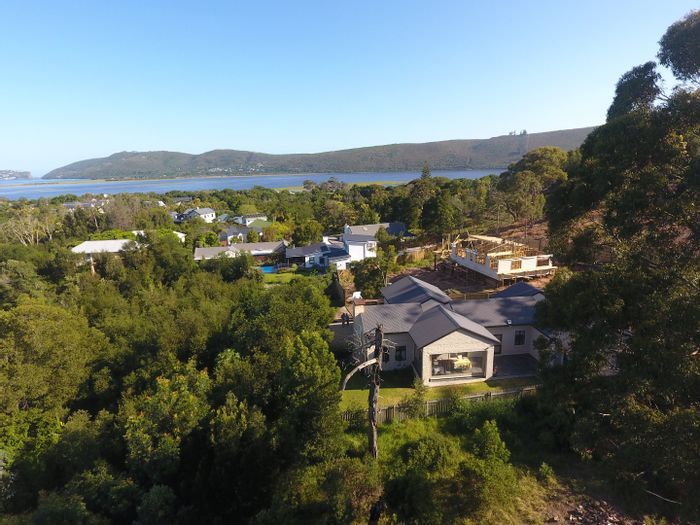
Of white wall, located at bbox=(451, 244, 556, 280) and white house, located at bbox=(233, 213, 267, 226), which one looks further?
white house, located at bbox=(233, 213, 267, 226)

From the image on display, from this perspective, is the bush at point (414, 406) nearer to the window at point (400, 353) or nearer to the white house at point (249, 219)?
the window at point (400, 353)

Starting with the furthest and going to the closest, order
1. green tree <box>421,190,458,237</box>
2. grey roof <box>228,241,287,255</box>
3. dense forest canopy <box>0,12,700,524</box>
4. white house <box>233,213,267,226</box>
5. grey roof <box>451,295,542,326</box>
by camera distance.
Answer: white house <box>233,213,267,226</box>, grey roof <box>228,241,287,255</box>, green tree <box>421,190,458,237</box>, grey roof <box>451,295,542,326</box>, dense forest canopy <box>0,12,700,524</box>

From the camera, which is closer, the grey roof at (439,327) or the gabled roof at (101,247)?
the grey roof at (439,327)

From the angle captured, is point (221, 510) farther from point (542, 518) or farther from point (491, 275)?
point (491, 275)

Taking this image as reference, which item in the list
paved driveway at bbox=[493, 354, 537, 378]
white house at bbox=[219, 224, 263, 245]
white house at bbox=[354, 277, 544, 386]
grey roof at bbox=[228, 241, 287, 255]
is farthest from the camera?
white house at bbox=[219, 224, 263, 245]

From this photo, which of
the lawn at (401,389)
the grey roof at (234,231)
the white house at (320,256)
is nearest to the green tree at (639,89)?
the lawn at (401,389)

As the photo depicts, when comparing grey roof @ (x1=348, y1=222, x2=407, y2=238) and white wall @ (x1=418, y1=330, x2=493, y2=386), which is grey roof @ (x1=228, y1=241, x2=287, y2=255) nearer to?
grey roof @ (x1=348, y1=222, x2=407, y2=238)

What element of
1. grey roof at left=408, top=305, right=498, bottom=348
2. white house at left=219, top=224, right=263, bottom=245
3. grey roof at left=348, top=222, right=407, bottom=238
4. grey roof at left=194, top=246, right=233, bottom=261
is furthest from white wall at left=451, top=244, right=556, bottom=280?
white house at left=219, top=224, right=263, bottom=245
